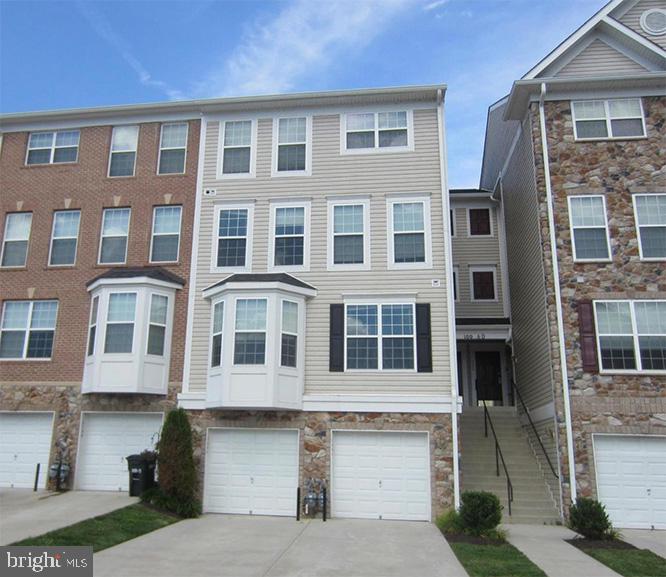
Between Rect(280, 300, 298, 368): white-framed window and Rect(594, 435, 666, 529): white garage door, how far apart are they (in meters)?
7.20

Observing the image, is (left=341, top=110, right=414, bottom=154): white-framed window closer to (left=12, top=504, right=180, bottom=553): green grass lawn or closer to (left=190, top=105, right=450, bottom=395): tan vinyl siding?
(left=190, top=105, right=450, bottom=395): tan vinyl siding

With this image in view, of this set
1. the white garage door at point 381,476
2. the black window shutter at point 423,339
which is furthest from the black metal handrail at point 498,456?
the black window shutter at point 423,339

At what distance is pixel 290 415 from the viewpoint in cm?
1429

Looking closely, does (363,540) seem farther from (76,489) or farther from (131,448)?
(76,489)

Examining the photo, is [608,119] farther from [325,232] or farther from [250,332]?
[250,332]

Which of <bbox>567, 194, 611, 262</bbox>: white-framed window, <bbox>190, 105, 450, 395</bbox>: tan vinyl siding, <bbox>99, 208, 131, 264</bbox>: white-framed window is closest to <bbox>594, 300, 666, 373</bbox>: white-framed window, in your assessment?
<bbox>567, 194, 611, 262</bbox>: white-framed window

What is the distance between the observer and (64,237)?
55.4 ft

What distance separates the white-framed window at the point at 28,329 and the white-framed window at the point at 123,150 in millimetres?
4177

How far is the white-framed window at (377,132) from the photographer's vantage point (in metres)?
16.0

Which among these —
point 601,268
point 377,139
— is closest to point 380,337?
point 377,139

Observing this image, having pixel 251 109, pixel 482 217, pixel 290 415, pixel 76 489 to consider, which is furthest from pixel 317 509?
pixel 482 217

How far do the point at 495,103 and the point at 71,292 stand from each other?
13864 mm

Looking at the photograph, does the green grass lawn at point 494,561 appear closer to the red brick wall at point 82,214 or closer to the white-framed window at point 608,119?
the red brick wall at point 82,214

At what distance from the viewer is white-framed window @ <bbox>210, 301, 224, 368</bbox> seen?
14.6 meters
